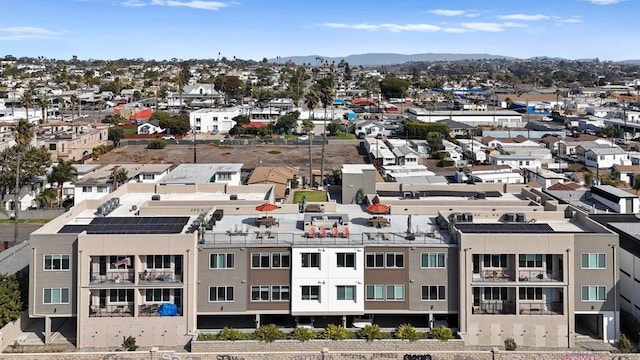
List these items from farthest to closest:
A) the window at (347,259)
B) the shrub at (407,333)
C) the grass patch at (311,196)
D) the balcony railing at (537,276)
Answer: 1. the grass patch at (311,196)
2. the window at (347,259)
3. the balcony railing at (537,276)
4. the shrub at (407,333)

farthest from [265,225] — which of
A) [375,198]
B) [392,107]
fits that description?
[392,107]

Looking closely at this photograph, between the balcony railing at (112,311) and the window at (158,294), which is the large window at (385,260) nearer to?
the window at (158,294)

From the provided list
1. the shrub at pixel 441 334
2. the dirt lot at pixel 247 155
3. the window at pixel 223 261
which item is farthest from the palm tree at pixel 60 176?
the shrub at pixel 441 334

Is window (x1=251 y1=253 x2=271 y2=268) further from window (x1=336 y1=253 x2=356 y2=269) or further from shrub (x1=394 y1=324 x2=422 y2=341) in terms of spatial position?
shrub (x1=394 y1=324 x2=422 y2=341)

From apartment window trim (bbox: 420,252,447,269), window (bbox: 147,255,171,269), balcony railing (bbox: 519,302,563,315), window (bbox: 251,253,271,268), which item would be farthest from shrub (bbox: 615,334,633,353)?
window (bbox: 147,255,171,269)

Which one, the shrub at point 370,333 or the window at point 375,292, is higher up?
the window at point 375,292

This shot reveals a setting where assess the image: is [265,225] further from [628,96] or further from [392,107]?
[628,96]

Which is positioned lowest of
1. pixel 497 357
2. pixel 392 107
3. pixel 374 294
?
pixel 497 357
